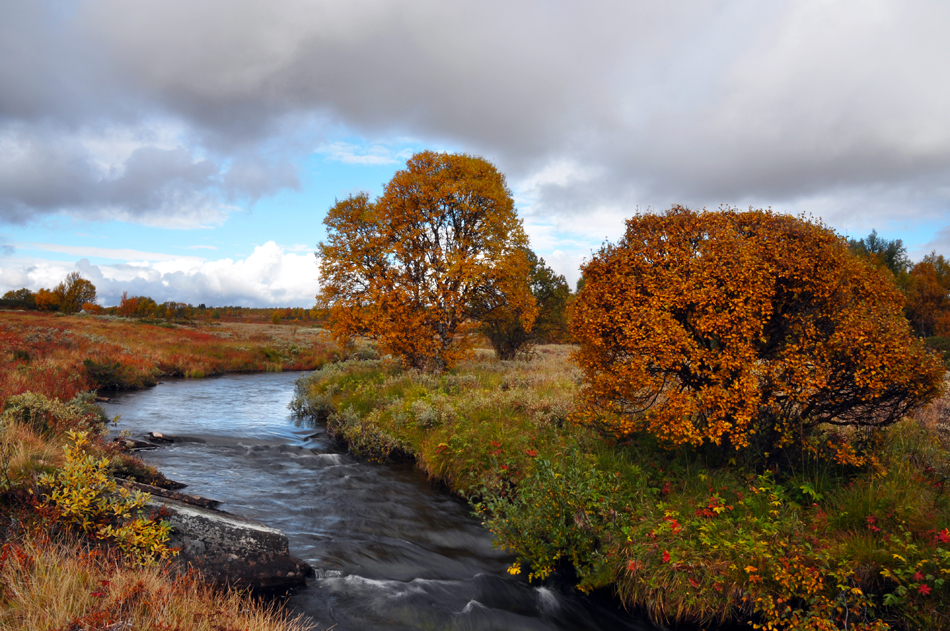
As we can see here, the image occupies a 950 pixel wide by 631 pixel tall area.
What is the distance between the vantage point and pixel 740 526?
6.23m

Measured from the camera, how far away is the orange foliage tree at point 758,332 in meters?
6.58

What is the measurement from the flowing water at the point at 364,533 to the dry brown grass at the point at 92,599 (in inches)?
79.4

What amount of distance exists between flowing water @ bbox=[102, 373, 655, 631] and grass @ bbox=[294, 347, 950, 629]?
0.58m

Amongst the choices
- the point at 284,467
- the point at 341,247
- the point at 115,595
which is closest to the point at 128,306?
the point at 341,247

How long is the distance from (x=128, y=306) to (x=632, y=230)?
111604mm

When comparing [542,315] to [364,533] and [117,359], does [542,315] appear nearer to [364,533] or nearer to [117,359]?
[364,533]

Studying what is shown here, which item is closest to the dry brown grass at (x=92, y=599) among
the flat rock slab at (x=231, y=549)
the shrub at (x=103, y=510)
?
the shrub at (x=103, y=510)

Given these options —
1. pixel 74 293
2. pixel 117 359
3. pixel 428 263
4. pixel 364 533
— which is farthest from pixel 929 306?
pixel 74 293

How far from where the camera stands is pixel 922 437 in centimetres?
812

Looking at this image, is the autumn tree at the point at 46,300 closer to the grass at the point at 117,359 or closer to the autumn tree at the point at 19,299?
the autumn tree at the point at 19,299

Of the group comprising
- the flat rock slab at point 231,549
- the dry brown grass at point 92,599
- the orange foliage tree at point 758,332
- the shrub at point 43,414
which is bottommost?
the flat rock slab at point 231,549

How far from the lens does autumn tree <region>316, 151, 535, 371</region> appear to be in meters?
19.3

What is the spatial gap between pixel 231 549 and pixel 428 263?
1446 centimetres

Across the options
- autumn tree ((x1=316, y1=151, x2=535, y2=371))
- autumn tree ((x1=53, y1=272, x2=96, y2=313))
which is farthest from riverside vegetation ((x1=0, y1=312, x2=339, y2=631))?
autumn tree ((x1=53, y1=272, x2=96, y2=313))
